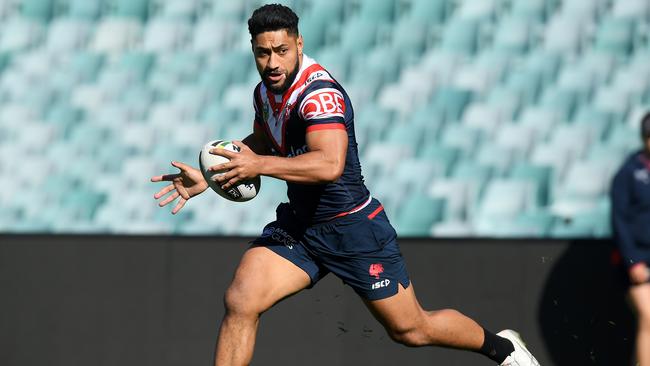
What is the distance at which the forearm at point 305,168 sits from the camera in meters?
4.84

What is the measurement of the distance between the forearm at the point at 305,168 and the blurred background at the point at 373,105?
7.30 ft

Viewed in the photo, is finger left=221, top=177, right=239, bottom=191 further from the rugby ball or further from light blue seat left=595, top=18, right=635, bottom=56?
light blue seat left=595, top=18, right=635, bottom=56

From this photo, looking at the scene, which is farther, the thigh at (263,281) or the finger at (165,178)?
the finger at (165,178)

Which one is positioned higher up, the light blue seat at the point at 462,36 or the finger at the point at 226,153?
the light blue seat at the point at 462,36

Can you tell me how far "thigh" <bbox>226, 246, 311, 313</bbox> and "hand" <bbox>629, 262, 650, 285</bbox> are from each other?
160cm

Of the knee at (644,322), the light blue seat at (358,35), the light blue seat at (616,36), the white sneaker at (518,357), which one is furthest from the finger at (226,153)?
the light blue seat at (616,36)

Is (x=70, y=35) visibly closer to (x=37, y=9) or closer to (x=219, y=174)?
(x=37, y=9)

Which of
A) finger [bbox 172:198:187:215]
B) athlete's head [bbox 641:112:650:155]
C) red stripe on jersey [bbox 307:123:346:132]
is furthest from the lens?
athlete's head [bbox 641:112:650:155]

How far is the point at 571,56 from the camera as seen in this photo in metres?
7.11

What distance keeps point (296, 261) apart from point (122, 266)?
1790 mm

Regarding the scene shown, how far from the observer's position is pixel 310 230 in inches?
215

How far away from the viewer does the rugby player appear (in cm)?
513

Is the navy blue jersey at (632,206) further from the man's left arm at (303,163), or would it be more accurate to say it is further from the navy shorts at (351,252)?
the man's left arm at (303,163)

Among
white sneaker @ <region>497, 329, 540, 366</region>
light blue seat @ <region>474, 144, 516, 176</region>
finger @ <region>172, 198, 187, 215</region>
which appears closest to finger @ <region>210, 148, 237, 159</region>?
finger @ <region>172, 198, 187, 215</region>
